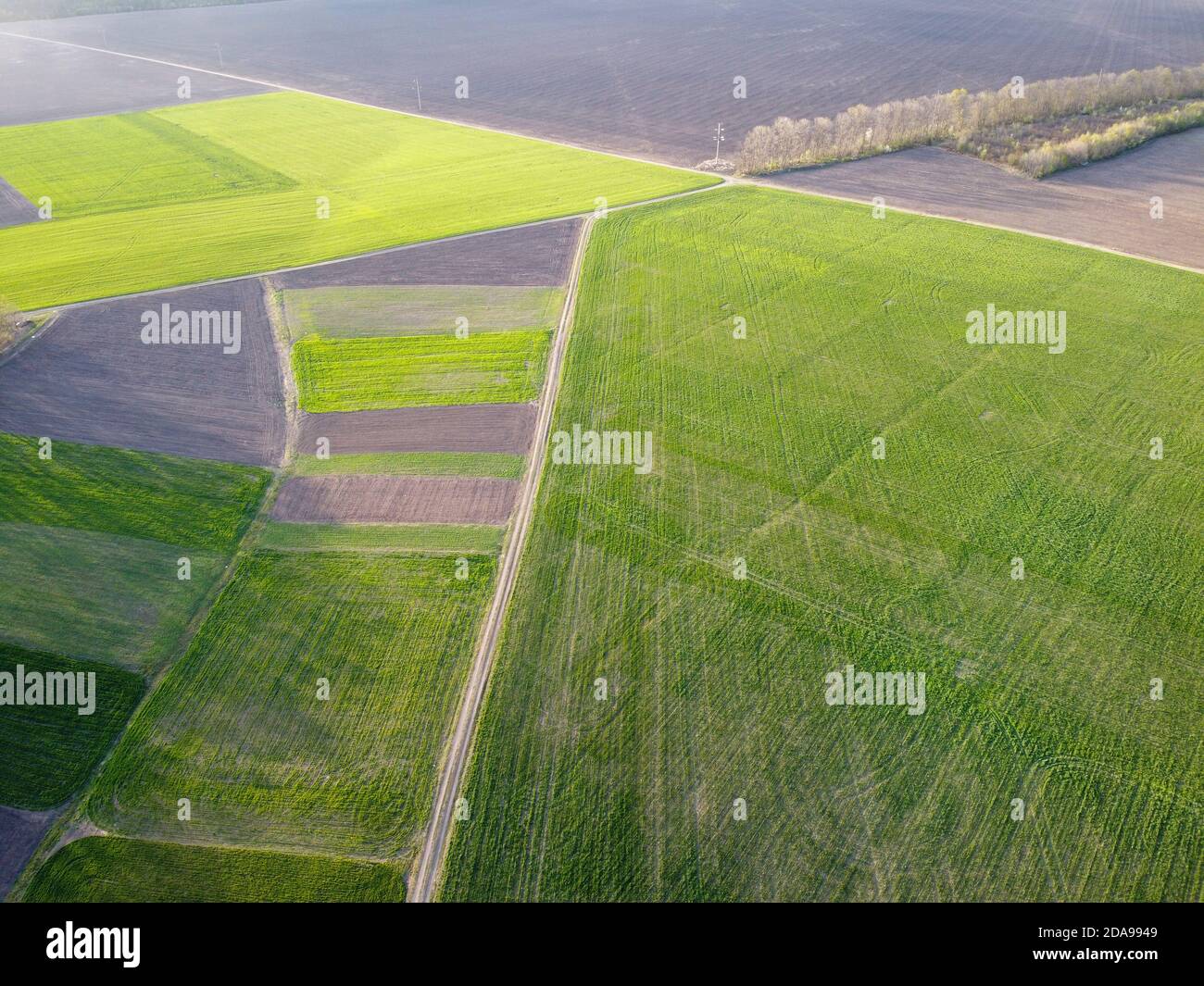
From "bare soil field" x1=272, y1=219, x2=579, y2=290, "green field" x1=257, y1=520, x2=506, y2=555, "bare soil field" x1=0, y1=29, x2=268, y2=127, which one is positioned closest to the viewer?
"green field" x1=257, y1=520, x2=506, y2=555

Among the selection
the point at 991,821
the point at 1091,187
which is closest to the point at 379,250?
the point at 991,821

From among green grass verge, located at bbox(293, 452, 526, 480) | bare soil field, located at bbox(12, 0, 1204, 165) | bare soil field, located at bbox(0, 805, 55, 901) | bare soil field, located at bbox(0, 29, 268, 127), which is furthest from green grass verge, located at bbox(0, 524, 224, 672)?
bare soil field, located at bbox(0, 29, 268, 127)

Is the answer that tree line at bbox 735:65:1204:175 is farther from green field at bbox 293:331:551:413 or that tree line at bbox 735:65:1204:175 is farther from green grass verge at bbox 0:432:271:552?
green grass verge at bbox 0:432:271:552

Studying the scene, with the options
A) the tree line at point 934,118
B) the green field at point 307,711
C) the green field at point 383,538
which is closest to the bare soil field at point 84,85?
the tree line at point 934,118

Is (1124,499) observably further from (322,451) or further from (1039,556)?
(322,451)

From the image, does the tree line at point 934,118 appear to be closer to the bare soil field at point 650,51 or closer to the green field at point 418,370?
the bare soil field at point 650,51
